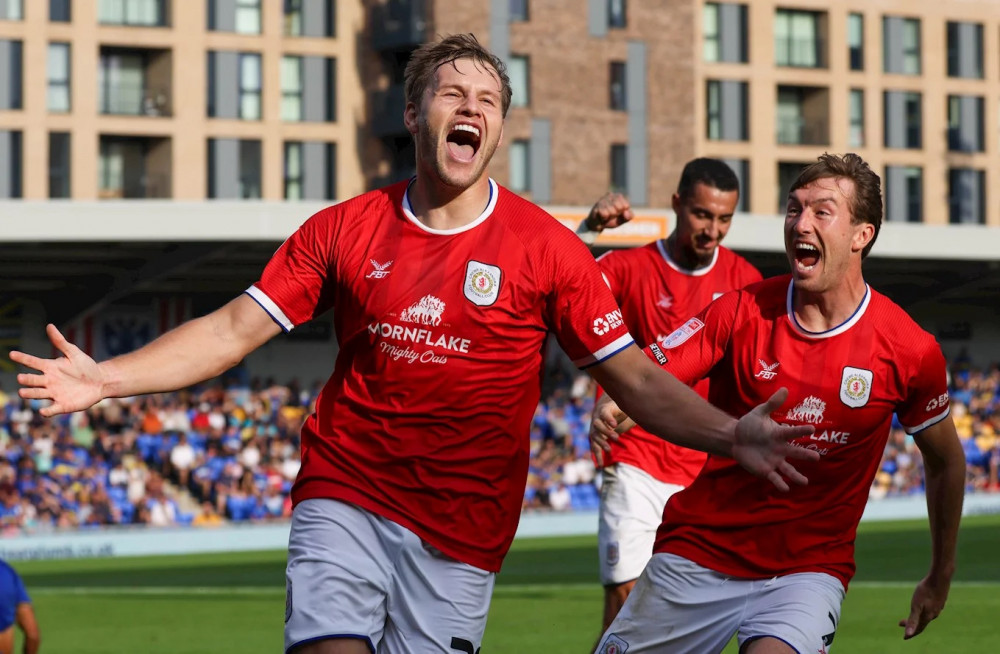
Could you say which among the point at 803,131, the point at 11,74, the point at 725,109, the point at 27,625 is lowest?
the point at 27,625

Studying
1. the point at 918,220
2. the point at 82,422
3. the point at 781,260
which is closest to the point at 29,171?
the point at 82,422

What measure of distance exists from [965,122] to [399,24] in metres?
24.9

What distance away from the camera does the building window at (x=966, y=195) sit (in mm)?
65625

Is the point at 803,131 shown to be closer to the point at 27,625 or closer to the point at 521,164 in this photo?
the point at 521,164

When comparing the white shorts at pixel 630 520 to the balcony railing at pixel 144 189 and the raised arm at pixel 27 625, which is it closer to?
the raised arm at pixel 27 625

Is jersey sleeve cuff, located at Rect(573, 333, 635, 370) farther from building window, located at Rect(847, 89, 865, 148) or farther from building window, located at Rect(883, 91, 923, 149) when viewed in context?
building window, located at Rect(883, 91, 923, 149)

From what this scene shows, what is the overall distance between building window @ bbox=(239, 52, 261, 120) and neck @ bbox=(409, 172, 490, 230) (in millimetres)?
49145

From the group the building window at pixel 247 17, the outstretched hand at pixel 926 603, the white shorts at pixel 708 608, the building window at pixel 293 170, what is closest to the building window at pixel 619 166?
the building window at pixel 293 170

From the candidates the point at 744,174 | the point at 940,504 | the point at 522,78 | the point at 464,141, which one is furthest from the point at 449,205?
the point at 744,174

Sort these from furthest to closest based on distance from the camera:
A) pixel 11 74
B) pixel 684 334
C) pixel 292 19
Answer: pixel 292 19, pixel 11 74, pixel 684 334

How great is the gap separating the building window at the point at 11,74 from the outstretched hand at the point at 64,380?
4765 cm

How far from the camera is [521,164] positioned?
53750 mm

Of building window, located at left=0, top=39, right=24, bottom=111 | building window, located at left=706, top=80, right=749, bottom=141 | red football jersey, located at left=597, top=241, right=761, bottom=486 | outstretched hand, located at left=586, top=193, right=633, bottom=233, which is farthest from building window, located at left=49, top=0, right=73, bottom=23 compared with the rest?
outstretched hand, located at left=586, top=193, right=633, bottom=233

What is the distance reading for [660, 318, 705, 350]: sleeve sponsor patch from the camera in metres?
6.53
